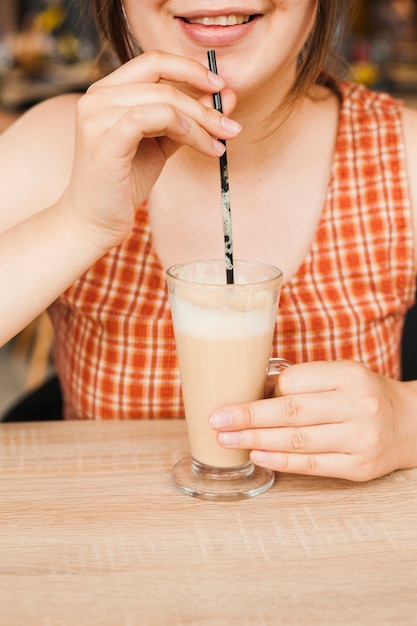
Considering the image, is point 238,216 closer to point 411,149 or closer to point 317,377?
point 411,149

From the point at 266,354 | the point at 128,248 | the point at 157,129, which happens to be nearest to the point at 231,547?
the point at 266,354

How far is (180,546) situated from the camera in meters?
0.78

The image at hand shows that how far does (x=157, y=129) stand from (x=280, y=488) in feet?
1.35

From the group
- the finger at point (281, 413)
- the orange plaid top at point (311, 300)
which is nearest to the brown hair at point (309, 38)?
the orange plaid top at point (311, 300)

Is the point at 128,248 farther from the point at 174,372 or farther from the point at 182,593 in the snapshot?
the point at 182,593

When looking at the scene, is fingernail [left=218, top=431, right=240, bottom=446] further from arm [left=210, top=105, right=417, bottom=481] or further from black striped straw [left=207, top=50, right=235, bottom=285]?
black striped straw [left=207, top=50, right=235, bottom=285]

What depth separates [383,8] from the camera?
6746 mm

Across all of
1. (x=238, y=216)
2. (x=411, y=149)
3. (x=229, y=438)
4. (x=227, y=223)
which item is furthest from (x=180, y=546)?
(x=411, y=149)

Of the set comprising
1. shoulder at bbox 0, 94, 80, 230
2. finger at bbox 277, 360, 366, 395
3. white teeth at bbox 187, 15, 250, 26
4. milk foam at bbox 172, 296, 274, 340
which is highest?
white teeth at bbox 187, 15, 250, 26

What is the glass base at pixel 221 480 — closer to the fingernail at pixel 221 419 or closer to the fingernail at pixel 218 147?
the fingernail at pixel 221 419

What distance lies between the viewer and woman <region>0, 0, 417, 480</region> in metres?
0.98

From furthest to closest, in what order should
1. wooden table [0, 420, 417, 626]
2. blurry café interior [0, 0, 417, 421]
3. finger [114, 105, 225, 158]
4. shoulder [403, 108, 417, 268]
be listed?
blurry café interior [0, 0, 417, 421] → shoulder [403, 108, 417, 268] → finger [114, 105, 225, 158] → wooden table [0, 420, 417, 626]

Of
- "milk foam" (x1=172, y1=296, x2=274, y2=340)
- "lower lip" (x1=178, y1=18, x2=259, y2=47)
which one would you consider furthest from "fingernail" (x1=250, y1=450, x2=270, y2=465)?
"lower lip" (x1=178, y1=18, x2=259, y2=47)

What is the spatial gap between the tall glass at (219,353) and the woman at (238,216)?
0.46 feet
